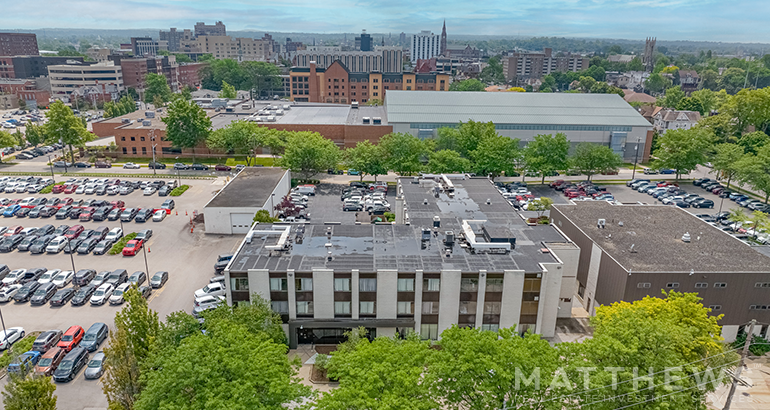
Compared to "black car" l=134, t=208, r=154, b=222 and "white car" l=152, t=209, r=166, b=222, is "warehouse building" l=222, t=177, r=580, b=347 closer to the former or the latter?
"white car" l=152, t=209, r=166, b=222

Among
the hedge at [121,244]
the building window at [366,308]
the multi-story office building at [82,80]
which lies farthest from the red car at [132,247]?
the multi-story office building at [82,80]

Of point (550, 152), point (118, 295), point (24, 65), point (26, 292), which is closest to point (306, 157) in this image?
point (118, 295)

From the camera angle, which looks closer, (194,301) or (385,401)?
(385,401)

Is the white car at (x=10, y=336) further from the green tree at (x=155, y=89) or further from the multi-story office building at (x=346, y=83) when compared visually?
the green tree at (x=155, y=89)

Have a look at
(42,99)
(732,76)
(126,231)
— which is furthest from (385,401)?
(732,76)

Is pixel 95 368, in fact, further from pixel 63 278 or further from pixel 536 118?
pixel 536 118

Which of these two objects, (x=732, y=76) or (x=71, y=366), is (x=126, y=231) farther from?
(x=732, y=76)

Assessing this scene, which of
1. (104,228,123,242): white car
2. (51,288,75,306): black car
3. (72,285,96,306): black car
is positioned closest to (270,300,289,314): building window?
(72,285,96,306): black car
